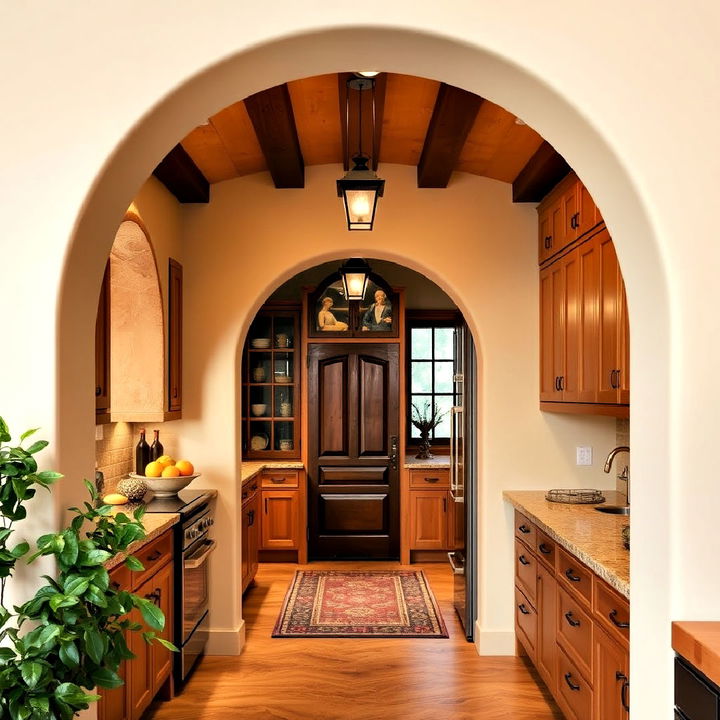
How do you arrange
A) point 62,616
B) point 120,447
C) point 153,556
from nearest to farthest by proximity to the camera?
point 62,616 < point 153,556 < point 120,447

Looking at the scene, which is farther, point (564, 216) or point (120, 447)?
point (120, 447)

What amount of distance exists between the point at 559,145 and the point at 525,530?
2570mm

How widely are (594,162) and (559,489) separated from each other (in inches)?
113

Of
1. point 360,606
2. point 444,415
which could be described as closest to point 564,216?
point 360,606

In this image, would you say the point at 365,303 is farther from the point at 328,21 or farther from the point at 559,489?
the point at 328,21

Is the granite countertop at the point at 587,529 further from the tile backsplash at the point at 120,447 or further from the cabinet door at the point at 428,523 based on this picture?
the cabinet door at the point at 428,523

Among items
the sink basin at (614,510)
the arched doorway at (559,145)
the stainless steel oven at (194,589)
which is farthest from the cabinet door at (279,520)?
the arched doorway at (559,145)

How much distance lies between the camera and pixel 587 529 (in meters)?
3.29

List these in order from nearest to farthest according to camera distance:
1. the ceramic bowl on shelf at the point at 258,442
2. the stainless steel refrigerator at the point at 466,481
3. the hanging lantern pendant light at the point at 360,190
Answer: the hanging lantern pendant light at the point at 360,190
the stainless steel refrigerator at the point at 466,481
the ceramic bowl on shelf at the point at 258,442

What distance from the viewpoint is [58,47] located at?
1799 mm

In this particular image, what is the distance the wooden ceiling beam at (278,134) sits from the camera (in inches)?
126

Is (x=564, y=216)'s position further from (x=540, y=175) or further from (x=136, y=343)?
(x=136, y=343)

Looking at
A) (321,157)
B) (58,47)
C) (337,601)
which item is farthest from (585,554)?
(337,601)

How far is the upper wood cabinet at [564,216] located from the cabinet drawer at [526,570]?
62.6 inches
